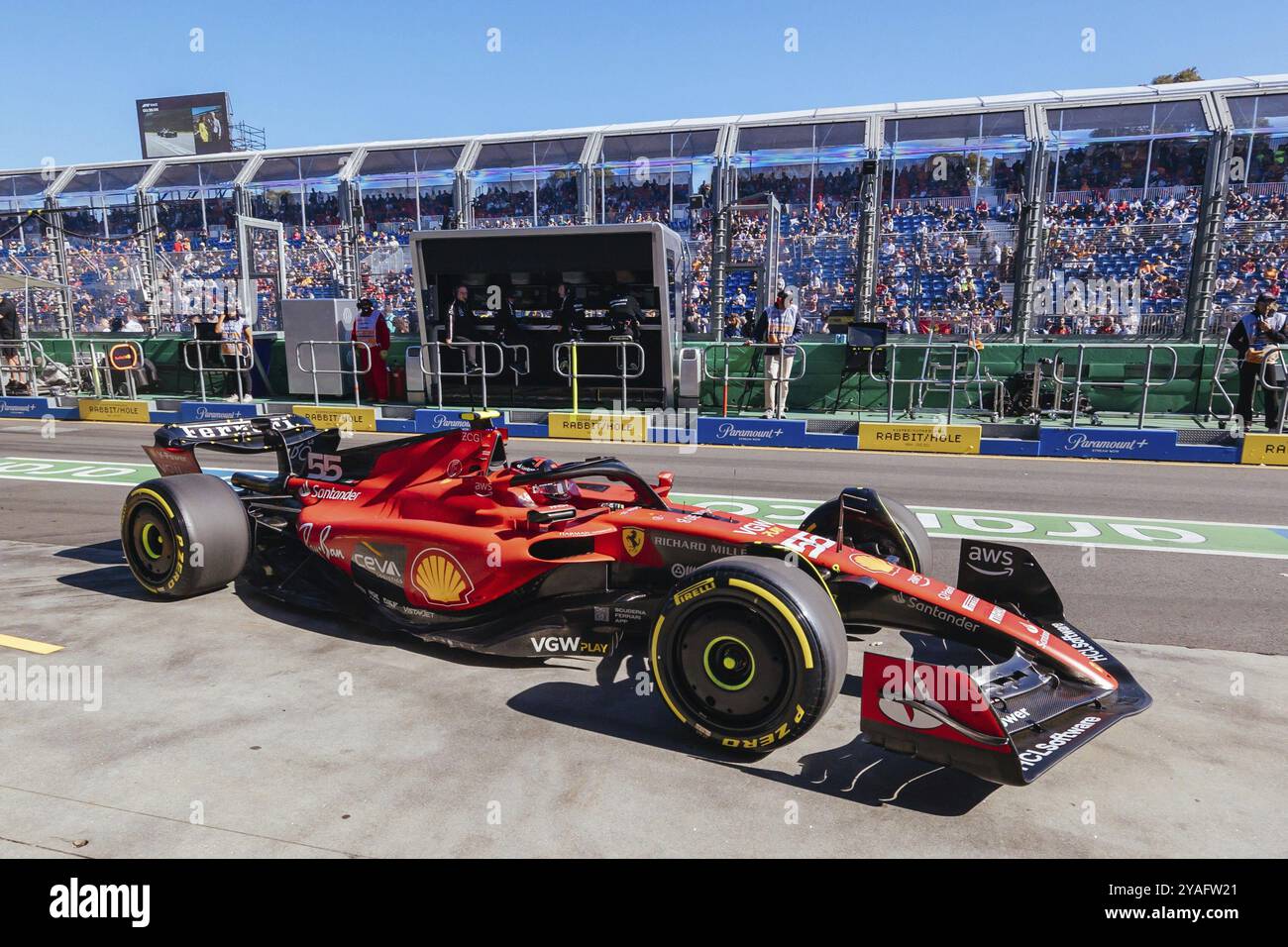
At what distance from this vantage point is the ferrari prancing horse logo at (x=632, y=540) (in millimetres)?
4496

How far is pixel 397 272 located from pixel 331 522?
719 inches

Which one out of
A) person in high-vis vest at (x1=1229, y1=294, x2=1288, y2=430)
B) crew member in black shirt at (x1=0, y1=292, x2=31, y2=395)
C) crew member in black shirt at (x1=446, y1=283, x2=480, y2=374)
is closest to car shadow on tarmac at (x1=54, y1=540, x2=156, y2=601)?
crew member in black shirt at (x1=446, y1=283, x2=480, y2=374)

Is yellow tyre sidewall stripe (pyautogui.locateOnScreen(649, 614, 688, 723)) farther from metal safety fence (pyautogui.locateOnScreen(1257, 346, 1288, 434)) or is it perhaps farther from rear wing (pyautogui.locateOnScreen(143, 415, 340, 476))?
metal safety fence (pyautogui.locateOnScreen(1257, 346, 1288, 434))

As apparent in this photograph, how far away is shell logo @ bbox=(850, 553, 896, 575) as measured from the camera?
413cm

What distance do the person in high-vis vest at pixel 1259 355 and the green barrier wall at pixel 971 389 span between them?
0.80m

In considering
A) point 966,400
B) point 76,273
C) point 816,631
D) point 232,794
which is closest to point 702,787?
point 816,631

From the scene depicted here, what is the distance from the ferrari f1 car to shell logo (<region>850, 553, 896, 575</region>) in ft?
0.03

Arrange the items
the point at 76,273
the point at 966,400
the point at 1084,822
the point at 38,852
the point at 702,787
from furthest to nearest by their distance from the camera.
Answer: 1. the point at 76,273
2. the point at 966,400
3. the point at 702,787
4. the point at 1084,822
5. the point at 38,852

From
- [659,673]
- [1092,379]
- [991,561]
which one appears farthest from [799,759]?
[1092,379]

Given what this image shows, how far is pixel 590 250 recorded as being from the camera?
1619 cm

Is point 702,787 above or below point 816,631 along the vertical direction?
below

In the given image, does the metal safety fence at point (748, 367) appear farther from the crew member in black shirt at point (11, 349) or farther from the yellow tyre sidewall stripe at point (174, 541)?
the crew member in black shirt at point (11, 349)
